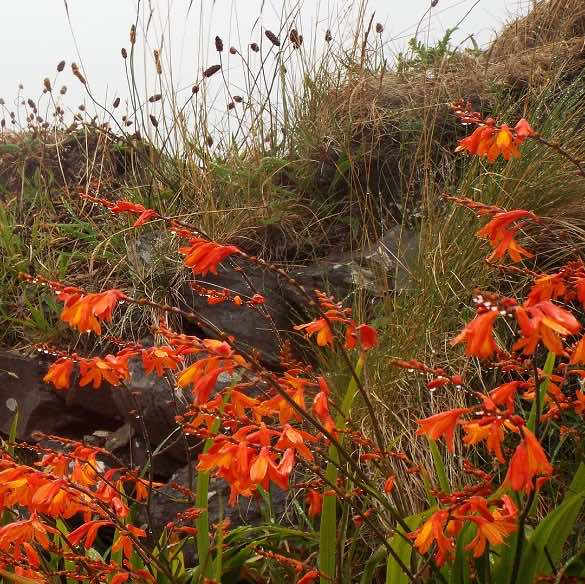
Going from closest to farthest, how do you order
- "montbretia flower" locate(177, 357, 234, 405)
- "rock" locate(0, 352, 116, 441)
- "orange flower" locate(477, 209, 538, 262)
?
"montbretia flower" locate(177, 357, 234, 405)
"orange flower" locate(477, 209, 538, 262)
"rock" locate(0, 352, 116, 441)

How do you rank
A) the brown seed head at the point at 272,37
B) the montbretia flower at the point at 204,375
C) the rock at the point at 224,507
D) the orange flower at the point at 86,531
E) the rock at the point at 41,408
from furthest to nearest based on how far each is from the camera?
the brown seed head at the point at 272,37 → the rock at the point at 41,408 → the rock at the point at 224,507 → the orange flower at the point at 86,531 → the montbretia flower at the point at 204,375

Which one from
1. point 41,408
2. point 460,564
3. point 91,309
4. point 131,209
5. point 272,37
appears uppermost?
point 272,37

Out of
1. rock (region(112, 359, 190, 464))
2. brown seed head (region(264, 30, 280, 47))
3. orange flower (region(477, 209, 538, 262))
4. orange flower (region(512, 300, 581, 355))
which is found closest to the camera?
orange flower (region(512, 300, 581, 355))

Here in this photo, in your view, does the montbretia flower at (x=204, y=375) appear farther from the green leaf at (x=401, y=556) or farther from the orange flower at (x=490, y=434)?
the green leaf at (x=401, y=556)

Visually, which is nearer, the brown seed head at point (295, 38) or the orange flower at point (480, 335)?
the orange flower at point (480, 335)

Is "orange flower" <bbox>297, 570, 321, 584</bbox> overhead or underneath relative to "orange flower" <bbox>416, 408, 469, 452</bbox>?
underneath

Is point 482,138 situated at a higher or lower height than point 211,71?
lower

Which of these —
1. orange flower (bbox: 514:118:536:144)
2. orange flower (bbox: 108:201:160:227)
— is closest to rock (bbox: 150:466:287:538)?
→ orange flower (bbox: 108:201:160:227)

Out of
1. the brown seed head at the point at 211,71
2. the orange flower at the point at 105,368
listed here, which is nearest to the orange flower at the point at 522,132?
the orange flower at the point at 105,368

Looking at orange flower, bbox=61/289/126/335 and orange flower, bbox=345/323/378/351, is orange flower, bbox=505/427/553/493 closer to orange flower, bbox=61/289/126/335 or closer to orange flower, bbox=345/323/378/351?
orange flower, bbox=345/323/378/351

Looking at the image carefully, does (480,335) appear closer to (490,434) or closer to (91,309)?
(490,434)

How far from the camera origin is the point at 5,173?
4.98m

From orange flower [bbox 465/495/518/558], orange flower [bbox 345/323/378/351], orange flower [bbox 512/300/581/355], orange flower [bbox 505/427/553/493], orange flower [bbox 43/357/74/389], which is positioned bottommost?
orange flower [bbox 465/495/518/558]

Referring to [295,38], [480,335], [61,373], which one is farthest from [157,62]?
[480,335]
